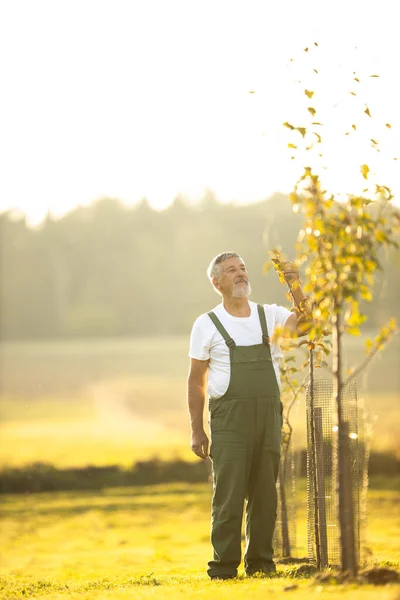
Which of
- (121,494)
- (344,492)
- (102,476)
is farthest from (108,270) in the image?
(344,492)

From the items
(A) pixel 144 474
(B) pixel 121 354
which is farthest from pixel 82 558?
(B) pixel 121 354

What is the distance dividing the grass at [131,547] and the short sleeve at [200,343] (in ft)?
4.73

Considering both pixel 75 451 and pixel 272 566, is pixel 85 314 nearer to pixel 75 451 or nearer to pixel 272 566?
pixel 75 451

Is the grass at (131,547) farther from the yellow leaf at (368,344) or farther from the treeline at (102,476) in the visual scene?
the yellow leaf at (368,344)

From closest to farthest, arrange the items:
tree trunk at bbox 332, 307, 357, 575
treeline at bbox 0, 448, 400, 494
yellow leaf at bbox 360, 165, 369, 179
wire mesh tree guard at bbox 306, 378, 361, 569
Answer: tree trunk at bbox 332, 307, 357, 575 < yellow leaf at bbox 360, 165, 369, 179 < wire mesh tree guard at bbox 306, 378, 361, 569 < treeline at bbox 0, 448, 400, 494

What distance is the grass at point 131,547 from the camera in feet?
18.8

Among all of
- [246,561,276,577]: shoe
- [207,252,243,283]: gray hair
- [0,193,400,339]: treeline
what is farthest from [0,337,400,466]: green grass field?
[207,252,243,283]: gray hair

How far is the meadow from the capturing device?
660 centimetres

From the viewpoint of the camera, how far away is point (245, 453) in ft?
19.8

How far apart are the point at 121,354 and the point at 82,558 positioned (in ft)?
88.0

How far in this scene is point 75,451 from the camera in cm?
2858

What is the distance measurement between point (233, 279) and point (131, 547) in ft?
27.3

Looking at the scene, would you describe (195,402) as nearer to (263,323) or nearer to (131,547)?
(263,323)

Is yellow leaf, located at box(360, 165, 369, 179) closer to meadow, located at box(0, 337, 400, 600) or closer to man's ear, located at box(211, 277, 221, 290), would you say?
meadow, located at box(0, 337, 400, 600)
